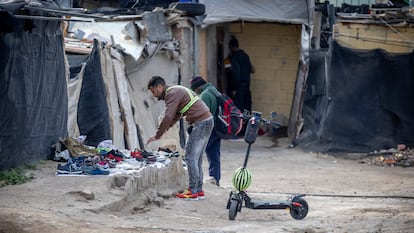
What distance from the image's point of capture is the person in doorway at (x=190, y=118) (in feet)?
39.6

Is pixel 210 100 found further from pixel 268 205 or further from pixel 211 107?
pixel 268 205

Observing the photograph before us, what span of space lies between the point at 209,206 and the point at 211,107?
1566 millimetres

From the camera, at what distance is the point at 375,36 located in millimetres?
20438

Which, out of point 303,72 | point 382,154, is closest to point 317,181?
point 382,154

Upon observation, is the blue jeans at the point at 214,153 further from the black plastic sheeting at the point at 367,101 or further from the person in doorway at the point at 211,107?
the black plastic sheeting at the point at 367,101

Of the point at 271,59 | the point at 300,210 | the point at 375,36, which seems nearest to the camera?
the point at 300,210

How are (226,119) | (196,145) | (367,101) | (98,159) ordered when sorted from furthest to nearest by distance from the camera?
(367,101) < (226,119) < (98,159) < (196,145)

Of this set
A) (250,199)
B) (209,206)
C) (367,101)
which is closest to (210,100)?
(209,206)

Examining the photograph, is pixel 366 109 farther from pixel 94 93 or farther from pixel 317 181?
pixel 94 93

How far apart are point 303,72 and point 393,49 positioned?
273cm

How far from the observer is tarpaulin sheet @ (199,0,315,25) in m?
21.8

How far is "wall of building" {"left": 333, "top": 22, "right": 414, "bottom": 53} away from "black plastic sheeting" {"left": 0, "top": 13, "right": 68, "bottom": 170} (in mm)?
8369

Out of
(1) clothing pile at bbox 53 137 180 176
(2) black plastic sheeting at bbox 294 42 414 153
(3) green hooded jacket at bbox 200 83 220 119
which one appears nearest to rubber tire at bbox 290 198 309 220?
(1) clothing pile at bbox 53 137 180 176

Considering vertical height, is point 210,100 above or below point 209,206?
above
